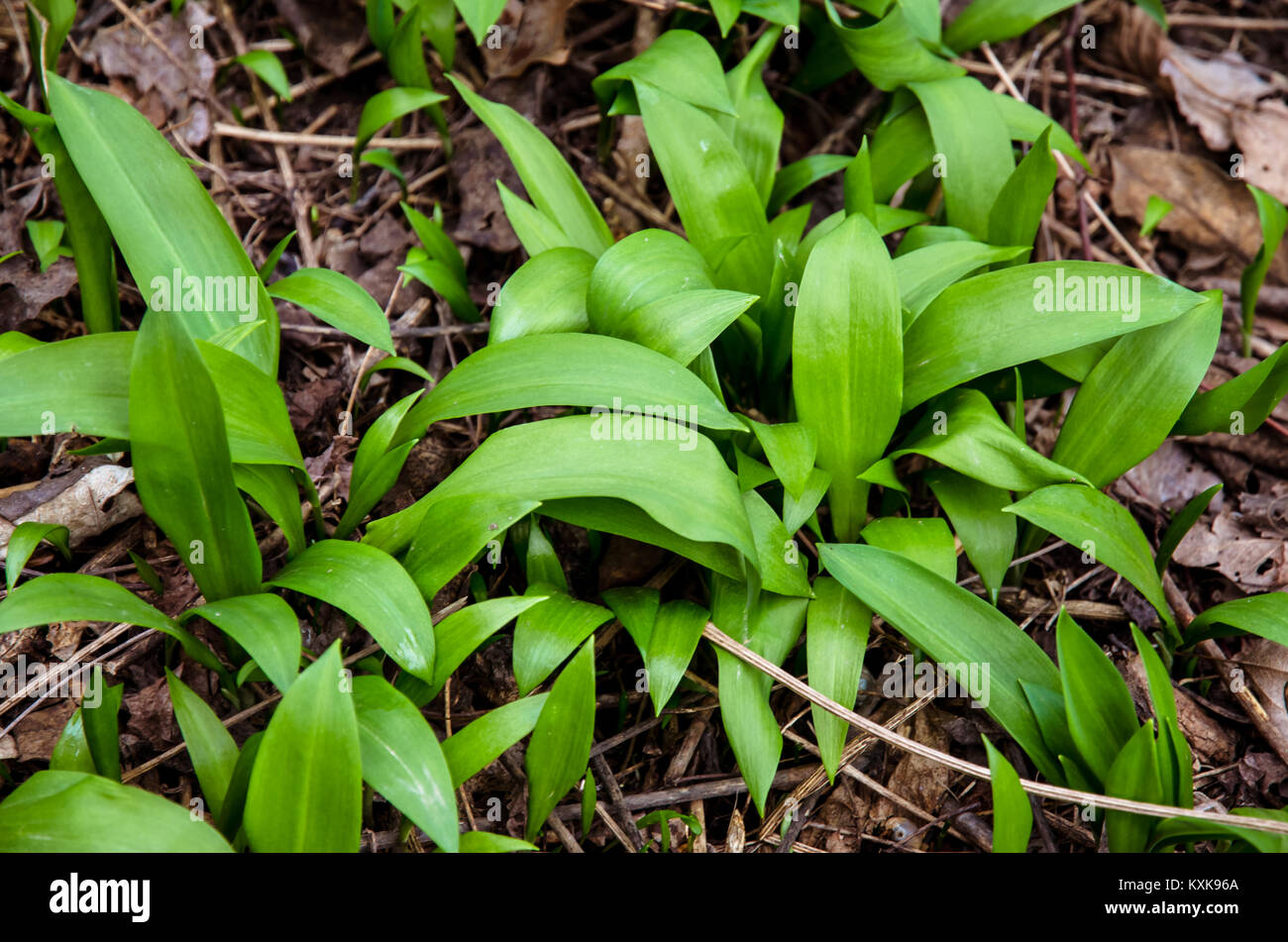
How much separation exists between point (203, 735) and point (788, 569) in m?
1.09

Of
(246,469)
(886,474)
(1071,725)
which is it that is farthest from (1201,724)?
(246,469)

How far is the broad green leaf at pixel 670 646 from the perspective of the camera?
177 centimetres

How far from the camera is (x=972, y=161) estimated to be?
92.8 inches

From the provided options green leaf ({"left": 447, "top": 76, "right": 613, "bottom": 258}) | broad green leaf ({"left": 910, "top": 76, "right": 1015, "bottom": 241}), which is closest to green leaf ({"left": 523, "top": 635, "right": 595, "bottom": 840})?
green leaf ({"left": 447, "top": 76, "right": 613, "bottom": 258})

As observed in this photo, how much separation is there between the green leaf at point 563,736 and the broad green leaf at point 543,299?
2.17 ft

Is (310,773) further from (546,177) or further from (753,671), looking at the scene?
(546,177)

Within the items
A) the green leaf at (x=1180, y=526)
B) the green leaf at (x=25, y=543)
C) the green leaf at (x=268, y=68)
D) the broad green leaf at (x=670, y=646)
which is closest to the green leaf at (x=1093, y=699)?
the green leaf at (x=1180, y=526)

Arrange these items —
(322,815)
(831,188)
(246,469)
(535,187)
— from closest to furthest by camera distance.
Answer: (322,815) → (246,469) → (535,187) → (831,188)

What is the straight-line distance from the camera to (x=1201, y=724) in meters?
2.04

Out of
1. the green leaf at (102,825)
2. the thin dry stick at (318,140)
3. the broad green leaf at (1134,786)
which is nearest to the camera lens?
the green leaf at (102,825)

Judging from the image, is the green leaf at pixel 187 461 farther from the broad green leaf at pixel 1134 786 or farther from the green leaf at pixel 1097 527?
the broad green leaf at pixel 1134 786

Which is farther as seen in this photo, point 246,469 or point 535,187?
point 535,187

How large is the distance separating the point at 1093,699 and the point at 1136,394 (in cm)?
67
